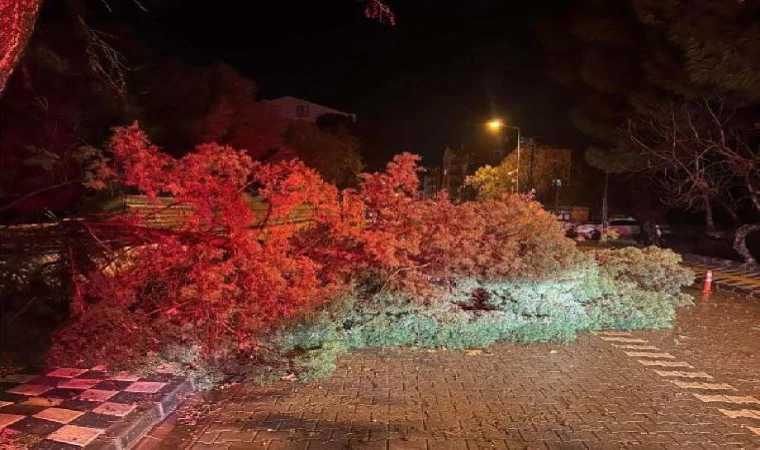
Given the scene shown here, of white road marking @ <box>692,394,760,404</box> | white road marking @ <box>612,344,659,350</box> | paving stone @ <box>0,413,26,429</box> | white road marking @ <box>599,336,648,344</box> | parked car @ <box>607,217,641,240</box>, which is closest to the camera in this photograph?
paving stone @ <box>0,413,26,429</box>

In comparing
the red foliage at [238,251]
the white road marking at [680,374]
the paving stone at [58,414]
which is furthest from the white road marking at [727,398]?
the paving stone at [58,414]

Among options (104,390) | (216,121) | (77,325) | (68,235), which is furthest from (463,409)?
(216,121)

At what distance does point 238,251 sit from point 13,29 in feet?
12.5

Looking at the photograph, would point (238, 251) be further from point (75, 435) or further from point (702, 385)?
point (702, 385)

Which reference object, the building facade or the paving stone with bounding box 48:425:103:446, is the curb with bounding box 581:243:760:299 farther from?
the building facade

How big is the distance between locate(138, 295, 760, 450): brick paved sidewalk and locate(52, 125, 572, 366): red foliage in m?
1.04

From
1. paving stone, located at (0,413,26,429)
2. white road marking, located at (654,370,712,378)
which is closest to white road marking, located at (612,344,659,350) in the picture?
white road marking, located at (654,370,712,378)

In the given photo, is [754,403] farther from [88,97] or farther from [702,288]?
[88,97]

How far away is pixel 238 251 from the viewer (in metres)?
7.13

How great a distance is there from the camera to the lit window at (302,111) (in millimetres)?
69062

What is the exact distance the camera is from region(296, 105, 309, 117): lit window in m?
69.1

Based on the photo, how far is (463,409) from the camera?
229 inches

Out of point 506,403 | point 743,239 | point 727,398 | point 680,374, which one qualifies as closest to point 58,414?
point 506,403

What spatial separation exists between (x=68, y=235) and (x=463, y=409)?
18.0ft
